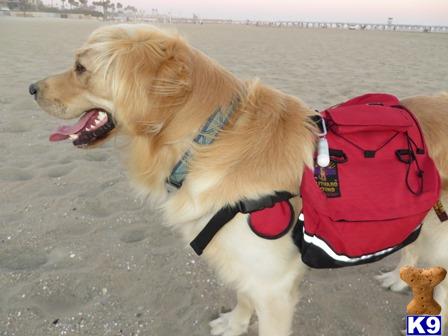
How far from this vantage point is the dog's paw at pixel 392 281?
2840mm

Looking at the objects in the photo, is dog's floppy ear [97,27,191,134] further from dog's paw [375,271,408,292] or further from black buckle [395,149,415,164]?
dog's paw [375,271,408,292]

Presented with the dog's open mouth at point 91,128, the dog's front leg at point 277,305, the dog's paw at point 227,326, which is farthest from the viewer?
the dog's paw at point 227,326

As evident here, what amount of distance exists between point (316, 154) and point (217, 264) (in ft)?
2.45

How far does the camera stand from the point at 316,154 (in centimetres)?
179

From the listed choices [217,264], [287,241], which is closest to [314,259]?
[287,241]

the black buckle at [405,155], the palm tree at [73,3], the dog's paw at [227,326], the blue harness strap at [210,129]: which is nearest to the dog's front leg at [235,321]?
the dog's paw at [227,326]

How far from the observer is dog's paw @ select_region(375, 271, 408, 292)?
284cm

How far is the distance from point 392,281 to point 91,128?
2.38 metres

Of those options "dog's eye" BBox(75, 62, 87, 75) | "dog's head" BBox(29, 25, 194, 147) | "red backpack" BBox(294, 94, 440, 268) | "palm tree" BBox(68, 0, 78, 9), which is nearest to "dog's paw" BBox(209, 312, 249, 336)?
"red backpack" BBox(294, 94, 440, 268)

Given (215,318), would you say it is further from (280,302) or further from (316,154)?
(316,154)

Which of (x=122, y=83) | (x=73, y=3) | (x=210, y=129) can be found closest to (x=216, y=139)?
(x=210, y=129)

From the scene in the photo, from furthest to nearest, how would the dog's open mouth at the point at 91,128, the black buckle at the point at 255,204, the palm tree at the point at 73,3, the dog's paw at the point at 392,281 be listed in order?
the palm tree at the point at 73,3 < the dog's paw at the point at 392,281 < the dog's open mouth at the point at 91,128 < the black buckle at the point at 255,204

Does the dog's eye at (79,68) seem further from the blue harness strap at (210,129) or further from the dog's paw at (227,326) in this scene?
the dog's paw at (227,326)

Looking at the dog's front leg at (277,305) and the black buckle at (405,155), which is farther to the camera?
the dog's front leg at (277,305)
